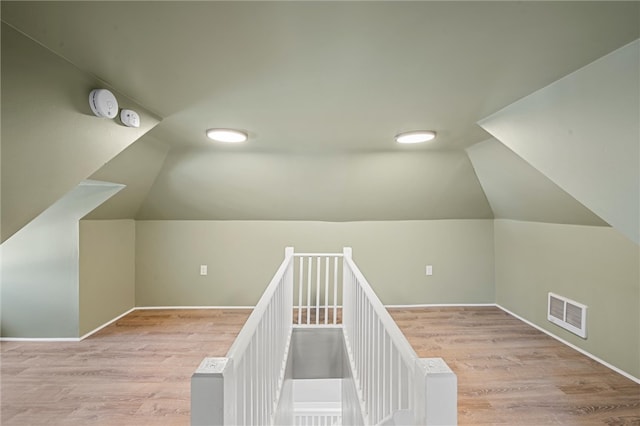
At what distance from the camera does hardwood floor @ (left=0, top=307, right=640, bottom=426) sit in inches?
75.9

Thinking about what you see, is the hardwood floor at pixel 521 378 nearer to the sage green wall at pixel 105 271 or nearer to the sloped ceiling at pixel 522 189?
the sloped ceiling at pixel 522 189

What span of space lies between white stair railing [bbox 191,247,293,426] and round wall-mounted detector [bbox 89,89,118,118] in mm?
1299

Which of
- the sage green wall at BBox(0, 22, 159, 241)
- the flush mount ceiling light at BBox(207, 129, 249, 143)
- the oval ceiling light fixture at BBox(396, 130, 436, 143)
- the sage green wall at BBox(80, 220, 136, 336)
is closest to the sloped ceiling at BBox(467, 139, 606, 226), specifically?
the oval ceiling light fixture at BBox(396, 130, 436, 143)

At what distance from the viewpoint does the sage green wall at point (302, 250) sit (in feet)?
12.6

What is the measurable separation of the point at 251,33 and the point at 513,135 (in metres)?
1.77

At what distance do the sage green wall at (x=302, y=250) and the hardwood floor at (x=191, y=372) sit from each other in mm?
525

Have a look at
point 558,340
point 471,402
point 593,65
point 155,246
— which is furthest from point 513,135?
point 155,246

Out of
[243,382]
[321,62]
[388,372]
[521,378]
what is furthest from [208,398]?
[521,378]

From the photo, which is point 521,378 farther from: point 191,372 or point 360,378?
point 191,372

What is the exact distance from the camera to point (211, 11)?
1.05 m

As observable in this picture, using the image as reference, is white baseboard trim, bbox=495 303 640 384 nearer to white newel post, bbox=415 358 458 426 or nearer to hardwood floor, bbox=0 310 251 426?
white newel post, bbox=415 358 458 426

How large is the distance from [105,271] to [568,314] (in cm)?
492

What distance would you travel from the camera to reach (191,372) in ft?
7.93

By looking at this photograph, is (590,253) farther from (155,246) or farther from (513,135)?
(155,246)
